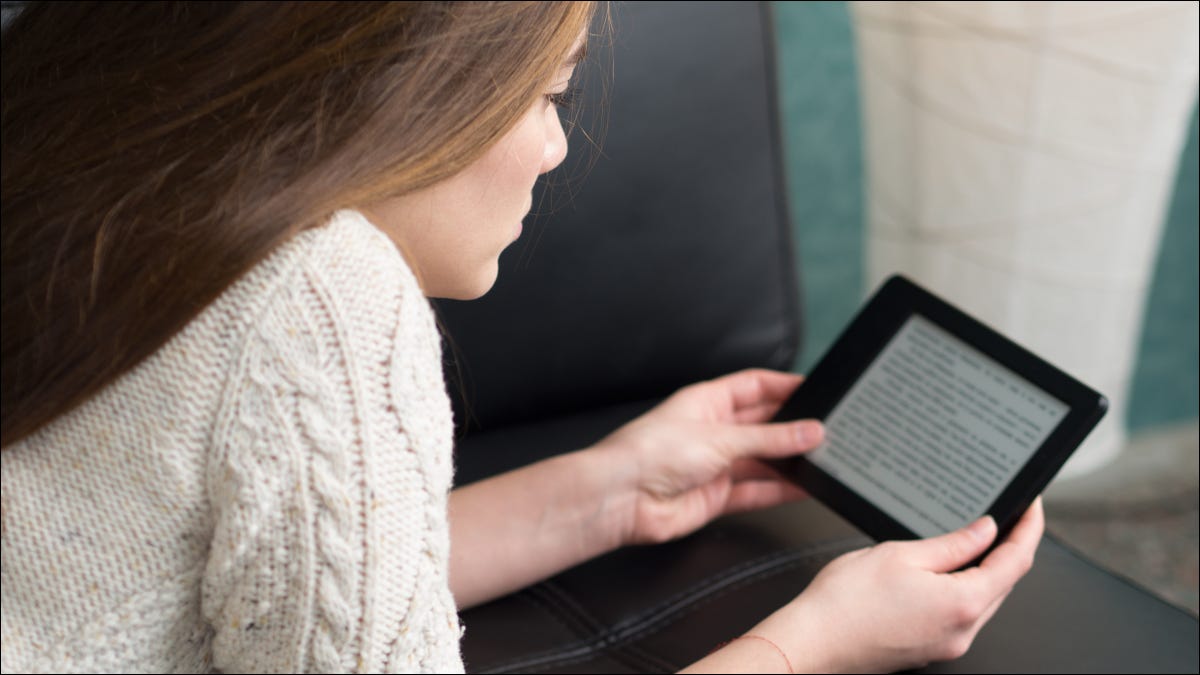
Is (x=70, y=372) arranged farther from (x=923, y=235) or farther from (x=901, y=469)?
(x=923, y=235)

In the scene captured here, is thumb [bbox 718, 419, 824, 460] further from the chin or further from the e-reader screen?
the chin

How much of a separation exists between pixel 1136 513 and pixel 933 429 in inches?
29.3

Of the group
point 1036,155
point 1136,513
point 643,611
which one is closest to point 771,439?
point 643,611

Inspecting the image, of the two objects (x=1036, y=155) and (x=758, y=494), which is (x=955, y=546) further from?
(x=1036, y=155)

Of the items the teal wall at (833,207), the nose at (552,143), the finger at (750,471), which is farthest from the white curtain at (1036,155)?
the nose at (552,143)

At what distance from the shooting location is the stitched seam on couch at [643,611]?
0.74m

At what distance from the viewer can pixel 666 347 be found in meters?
0.98

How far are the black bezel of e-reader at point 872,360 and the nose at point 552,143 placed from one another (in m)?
0.30

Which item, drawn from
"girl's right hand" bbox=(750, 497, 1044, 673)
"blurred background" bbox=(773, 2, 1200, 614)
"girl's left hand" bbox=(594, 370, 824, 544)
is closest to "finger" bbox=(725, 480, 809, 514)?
"girl's left hand" bbox=(594, 370, 824, 544)

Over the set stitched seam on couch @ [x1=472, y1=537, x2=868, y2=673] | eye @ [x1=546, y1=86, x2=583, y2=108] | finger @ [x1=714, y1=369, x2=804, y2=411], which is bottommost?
stitched seam on couch @ [x1=472, y1=537, x2=868, y2=673]

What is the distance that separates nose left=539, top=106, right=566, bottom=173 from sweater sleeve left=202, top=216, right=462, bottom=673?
0.43 feet

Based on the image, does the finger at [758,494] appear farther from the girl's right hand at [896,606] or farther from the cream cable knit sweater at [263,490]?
the cream cable knit sweater at [263,490]

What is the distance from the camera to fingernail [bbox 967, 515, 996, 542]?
0.71m

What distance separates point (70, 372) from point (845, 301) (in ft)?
4.28
